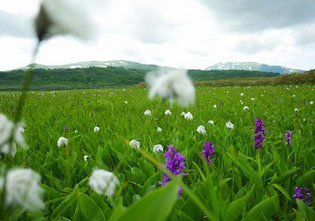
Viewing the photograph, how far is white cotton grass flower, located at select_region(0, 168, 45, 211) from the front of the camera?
0.81 metres

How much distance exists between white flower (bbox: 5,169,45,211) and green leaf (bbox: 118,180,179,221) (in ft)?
1.17

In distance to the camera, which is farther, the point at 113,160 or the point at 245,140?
the point at 245,140

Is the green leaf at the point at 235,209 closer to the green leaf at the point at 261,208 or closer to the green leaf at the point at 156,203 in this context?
the green leaf at the point at 261,208

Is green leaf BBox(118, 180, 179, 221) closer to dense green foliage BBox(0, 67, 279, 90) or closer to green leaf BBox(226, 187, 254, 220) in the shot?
green leaf BBox(226, 187, 254, 220)

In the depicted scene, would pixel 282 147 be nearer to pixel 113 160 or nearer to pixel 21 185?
pixel 113 160

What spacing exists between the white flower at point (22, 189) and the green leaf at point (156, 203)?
356 millimetres

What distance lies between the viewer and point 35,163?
7.61 ft

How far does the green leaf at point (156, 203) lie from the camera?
2.49 ft

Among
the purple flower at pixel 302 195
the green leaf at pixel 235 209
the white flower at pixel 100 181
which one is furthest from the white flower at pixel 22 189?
the purple flower at pixel 302 195

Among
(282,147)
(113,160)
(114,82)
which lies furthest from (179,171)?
(114,82)

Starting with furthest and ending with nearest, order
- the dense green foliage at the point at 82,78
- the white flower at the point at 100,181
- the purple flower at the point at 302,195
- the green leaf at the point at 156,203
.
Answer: the dense green foliage at the point at 82,78 → the purple flower at the point at 302,195 → the white flower at the point at 100,181 → the green leaf at the point at 156,203

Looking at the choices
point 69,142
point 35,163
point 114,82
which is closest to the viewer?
point 35,163

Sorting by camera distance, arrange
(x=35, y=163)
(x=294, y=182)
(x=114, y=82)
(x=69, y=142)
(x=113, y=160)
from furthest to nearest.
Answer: (x=114, y=82)
(x=69, y=142)
(x=113, y=160)
(x=35, y=163)
(x=294, y=182)

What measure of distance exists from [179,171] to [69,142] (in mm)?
2201
